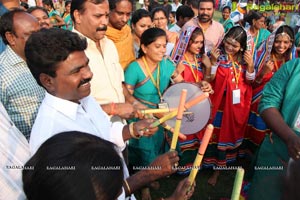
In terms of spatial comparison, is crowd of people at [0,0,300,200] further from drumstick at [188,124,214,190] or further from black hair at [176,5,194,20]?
black hair at [176,5,194,20]

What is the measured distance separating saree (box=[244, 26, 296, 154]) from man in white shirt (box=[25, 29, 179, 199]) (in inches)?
101

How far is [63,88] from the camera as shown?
5.29 feet

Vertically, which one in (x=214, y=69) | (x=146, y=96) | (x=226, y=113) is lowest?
(x=226, y=113)

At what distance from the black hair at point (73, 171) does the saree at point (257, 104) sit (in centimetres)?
314

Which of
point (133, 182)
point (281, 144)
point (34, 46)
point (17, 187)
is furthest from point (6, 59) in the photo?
point (281, 144)

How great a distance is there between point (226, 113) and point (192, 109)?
1.07m

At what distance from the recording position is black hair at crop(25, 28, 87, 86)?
155 centimetres

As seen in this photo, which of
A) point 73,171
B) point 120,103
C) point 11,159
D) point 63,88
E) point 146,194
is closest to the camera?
point 73,171

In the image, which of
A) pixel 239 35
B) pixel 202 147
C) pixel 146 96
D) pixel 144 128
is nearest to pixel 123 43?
pixel 146 96

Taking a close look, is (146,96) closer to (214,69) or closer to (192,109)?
(192,109)

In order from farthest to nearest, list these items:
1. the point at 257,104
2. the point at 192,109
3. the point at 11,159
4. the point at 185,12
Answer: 1. the point at 185,12
2. the point at 257,104
3. the point at 192,109
4. the point at 11,159

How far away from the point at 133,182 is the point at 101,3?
1579mm

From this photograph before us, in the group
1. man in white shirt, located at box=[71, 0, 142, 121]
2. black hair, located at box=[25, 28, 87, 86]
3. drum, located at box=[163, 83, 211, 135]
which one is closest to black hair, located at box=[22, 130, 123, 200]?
black hair, located at box=[25, 28, 87, 86]

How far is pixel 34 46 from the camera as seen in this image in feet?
5.16
